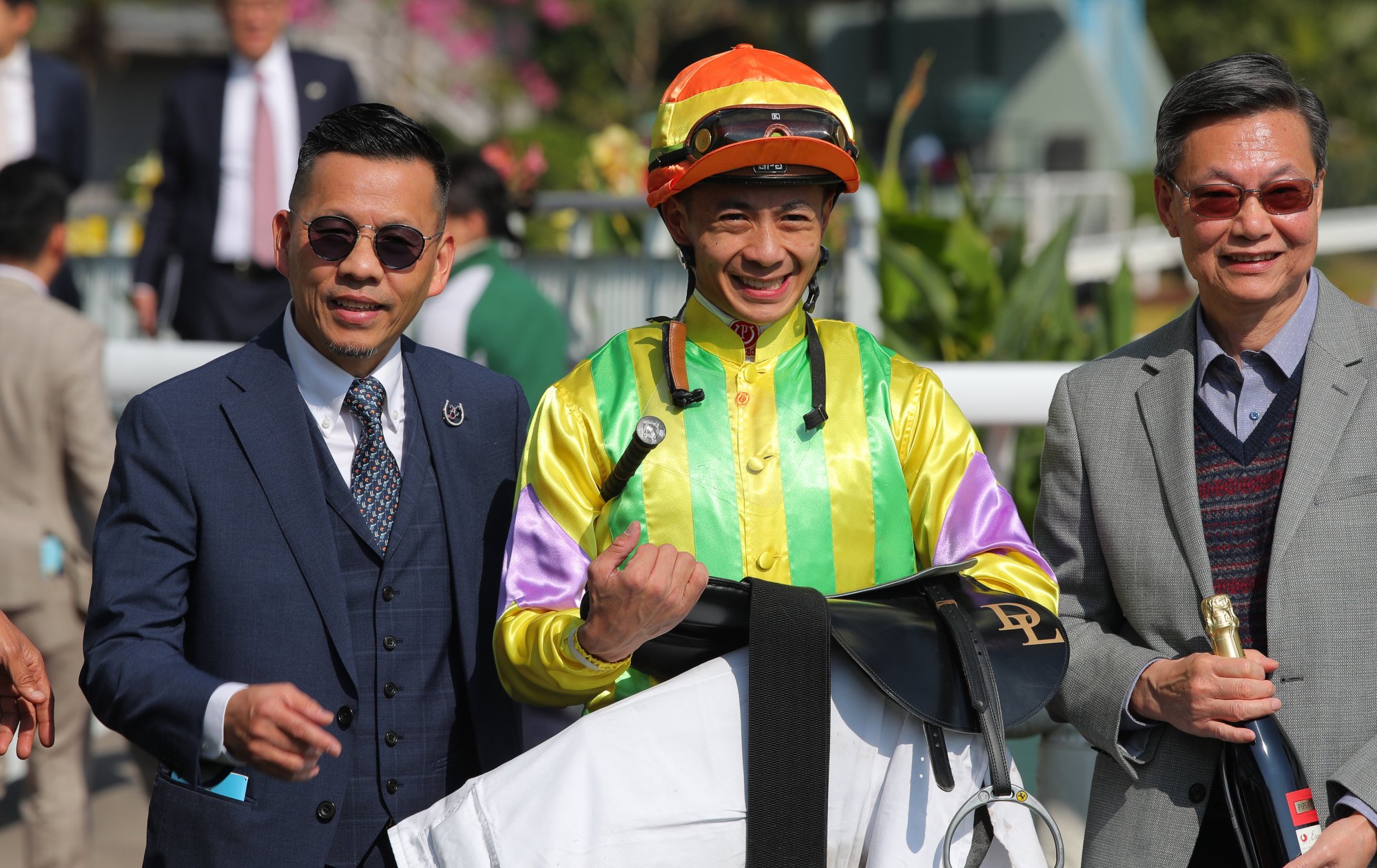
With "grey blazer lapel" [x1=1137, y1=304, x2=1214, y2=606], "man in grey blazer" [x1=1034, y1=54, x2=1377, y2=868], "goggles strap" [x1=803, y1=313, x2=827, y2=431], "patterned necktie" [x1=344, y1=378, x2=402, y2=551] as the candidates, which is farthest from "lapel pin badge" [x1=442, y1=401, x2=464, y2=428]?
"grey blazer lapel" [x1=1137, y1=304, x2=1214, y2=606]

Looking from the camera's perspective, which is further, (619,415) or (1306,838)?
(619,415)

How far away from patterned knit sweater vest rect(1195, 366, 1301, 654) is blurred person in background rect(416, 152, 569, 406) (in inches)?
106

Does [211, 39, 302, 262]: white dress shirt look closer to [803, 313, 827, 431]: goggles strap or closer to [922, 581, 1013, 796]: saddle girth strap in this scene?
[803, 313, 827, 431]: goggles strap

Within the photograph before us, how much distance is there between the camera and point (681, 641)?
215 centimetres

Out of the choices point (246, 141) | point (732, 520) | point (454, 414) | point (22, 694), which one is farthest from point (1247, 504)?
point (246, 141)

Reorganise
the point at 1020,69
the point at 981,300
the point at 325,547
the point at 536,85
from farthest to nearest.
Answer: the point at 536,85
the point at 1020,69
the point at 981,300
the point at 325,547

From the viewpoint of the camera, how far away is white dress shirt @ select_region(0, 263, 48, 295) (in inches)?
150

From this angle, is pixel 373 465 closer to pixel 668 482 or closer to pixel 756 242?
pixel 668 482

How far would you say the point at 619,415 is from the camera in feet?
7.63

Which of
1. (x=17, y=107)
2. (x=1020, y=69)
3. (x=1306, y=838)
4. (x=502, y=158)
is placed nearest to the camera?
(x=1306, y=838)

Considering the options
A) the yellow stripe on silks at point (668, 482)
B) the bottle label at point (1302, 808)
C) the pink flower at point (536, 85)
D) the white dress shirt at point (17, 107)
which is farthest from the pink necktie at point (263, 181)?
the pink flower at point (536, 85)

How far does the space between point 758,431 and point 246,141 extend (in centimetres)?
314

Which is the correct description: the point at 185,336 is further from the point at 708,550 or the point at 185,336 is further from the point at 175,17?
the point at 175,17

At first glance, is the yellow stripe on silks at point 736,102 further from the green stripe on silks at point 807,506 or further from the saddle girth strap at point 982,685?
the saddle girth strap at point 982,685
